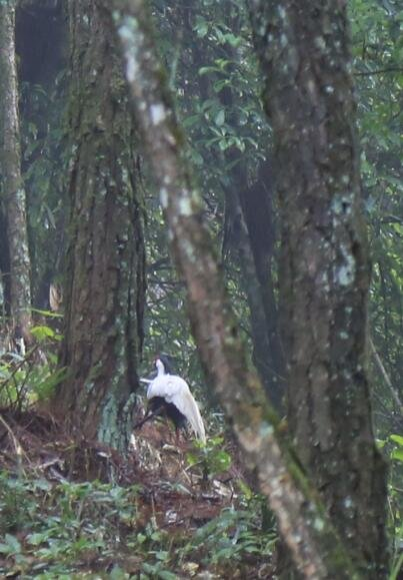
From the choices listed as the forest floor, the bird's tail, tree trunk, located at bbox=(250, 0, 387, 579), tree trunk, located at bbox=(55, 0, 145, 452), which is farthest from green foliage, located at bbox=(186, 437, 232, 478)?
tree trunk, located at bbox=(250, 0, 387, 579)

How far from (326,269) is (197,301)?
871mm

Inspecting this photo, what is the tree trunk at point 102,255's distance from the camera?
6621 millimetres

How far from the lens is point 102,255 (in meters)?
6.70

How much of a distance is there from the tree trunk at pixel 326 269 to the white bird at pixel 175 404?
3887 millimetres

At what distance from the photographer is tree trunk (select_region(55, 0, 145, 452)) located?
6.62m

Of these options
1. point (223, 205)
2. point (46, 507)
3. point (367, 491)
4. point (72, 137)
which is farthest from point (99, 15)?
point (223, 205)

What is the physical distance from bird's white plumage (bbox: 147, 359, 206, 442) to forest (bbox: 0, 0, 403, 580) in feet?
0.06

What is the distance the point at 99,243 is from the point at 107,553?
2070 mm

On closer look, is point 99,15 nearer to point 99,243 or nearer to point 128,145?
point 128,145

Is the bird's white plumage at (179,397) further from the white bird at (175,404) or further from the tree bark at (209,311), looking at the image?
the tree bark at (209,311)

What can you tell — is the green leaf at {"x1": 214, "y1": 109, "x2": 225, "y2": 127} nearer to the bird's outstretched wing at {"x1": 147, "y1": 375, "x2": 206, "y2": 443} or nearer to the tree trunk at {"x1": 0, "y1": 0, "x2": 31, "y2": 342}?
the tree trunk at {"x1": 0, "y1": 0, "x2": 31, "y2": 342}

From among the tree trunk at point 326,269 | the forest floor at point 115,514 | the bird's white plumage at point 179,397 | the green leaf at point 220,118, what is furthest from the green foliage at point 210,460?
the green leaf at point 220,118

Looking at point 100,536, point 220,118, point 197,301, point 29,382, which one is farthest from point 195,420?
point 197,301

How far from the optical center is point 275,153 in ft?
13.6
